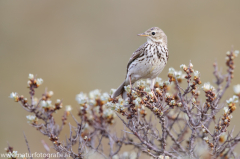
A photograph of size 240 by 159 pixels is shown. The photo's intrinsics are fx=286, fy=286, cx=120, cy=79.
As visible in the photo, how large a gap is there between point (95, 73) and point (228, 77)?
5780mm

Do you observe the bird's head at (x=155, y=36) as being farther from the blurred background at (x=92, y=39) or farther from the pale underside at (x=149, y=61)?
the blurred background at (x=92, y=39)

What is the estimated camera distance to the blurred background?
834 centimetres

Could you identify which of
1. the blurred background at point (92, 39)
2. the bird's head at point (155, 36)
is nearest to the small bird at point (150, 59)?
the bird's head at point (155, 36)

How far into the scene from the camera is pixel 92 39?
32.3 feet

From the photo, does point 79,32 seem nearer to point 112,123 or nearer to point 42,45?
point 42,45

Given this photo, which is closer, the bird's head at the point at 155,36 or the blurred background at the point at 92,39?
the bird's head at the point at 155,36

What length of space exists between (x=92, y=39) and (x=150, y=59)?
19.8ft

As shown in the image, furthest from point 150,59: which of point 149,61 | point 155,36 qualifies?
point 155,36

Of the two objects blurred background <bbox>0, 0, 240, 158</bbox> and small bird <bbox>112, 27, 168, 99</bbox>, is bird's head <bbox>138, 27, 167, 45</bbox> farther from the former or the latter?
blurred background <bbox>0, 0, 240, 158</bbox>

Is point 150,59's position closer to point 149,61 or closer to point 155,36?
point 149,61

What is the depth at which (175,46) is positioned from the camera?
A: 908 centimetres

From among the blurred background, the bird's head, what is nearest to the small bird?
the bird's head

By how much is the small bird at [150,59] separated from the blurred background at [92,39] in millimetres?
3442

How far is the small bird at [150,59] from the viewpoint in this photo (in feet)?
13.4
